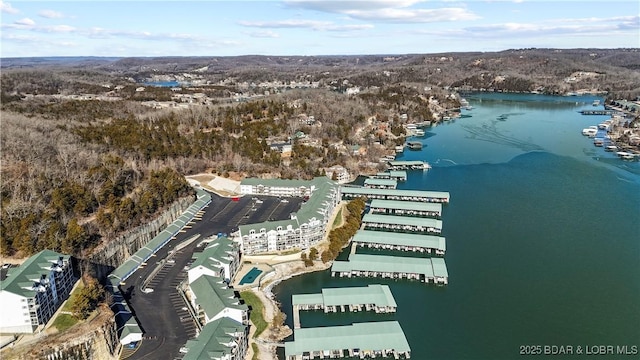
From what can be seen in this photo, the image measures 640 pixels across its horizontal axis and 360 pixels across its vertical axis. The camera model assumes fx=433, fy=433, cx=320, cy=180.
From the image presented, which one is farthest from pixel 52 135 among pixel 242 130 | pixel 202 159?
pixel 242 130

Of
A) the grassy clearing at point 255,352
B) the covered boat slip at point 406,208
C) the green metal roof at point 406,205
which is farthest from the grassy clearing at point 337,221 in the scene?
the grassy clearing at point 255,352

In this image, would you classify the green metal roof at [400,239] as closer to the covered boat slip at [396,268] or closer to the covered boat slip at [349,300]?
the covered boat slip at [396,268]

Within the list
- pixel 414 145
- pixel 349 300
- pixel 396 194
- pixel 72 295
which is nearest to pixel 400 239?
pixel 349 300

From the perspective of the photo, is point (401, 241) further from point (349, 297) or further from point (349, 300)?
point (349, 300)

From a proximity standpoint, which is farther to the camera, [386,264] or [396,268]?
[386,264]

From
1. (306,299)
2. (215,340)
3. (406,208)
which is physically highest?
(406,208)

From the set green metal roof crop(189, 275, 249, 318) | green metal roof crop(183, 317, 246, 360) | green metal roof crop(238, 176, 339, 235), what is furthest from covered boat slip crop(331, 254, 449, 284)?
green metal roof crop(183, 317, 246, 360)
